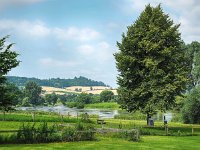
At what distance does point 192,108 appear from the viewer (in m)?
69.8

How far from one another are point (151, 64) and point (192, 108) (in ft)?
76.0

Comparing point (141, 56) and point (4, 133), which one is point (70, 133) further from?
point (141, 56)

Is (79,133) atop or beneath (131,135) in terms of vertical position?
atop

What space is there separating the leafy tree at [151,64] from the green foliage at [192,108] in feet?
54.6

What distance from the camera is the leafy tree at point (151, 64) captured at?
168 feet

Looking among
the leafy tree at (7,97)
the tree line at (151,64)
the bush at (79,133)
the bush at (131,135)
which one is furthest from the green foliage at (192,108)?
the leafy tree at (7,97)

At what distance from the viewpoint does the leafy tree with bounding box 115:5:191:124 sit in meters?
51.2

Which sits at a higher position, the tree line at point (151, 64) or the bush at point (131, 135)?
the tree line at point (151, 64)

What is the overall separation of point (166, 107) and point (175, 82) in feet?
13.2

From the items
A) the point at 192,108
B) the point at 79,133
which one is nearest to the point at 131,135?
the point at 79,133

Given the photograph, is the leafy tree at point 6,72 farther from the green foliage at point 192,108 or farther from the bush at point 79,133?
the green foliage at point 192,108

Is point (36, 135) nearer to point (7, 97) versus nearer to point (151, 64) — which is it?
point (7, 97)

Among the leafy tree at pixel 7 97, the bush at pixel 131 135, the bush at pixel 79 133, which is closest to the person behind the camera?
the leafy tree at pixel 7 97

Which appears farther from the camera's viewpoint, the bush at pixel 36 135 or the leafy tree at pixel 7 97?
the bush at pixel 36 135
